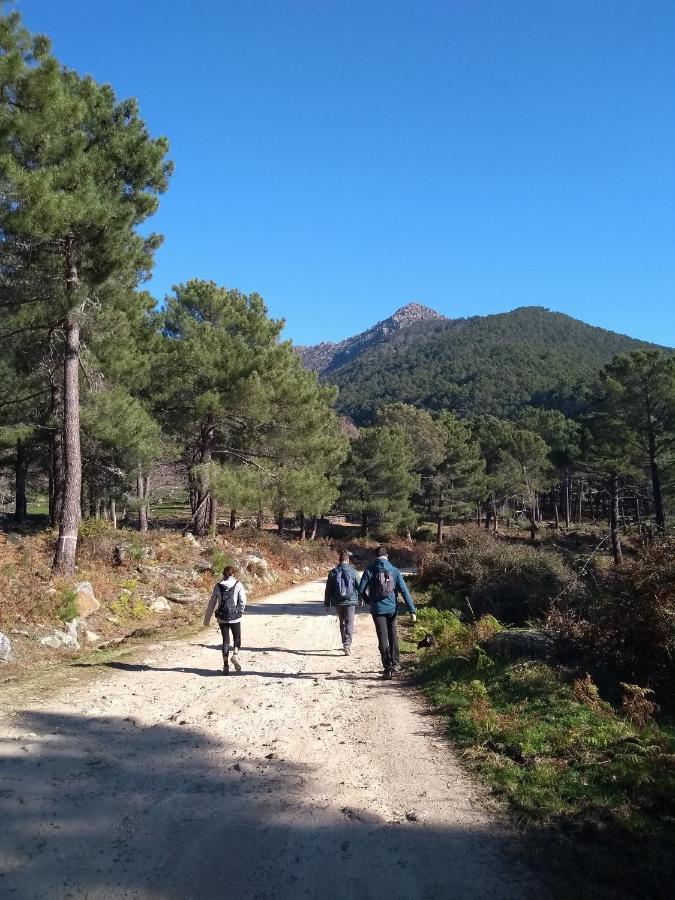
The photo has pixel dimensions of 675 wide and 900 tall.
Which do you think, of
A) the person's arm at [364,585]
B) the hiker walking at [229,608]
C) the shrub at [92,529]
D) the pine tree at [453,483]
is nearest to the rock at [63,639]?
the hiker walking at [229,608]

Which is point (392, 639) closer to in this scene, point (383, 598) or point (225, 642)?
point (383, 598)

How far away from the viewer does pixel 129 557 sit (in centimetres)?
1520

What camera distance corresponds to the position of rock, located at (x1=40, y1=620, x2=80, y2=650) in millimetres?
9555

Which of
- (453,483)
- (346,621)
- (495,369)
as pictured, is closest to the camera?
(346,621)

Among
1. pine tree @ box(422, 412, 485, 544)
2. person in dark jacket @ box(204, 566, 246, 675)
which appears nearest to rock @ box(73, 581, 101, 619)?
person in dark jacket @ box(204, 566, 246, 675)

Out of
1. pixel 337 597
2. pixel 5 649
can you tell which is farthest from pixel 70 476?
pixel 337 597

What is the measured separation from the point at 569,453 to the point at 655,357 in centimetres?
2539

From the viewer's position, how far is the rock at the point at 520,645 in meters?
8.00

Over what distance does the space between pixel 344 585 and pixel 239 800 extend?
5447mm

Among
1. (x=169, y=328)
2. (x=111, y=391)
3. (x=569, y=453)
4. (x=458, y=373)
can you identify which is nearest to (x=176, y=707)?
(x=111, y=391)

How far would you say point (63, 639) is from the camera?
9875mm

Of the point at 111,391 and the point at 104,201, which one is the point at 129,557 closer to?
the point at 111,391

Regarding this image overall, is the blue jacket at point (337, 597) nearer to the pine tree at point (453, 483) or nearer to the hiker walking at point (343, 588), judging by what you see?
the hiker walking at point (343, 588)

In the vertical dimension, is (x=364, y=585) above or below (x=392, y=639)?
above
